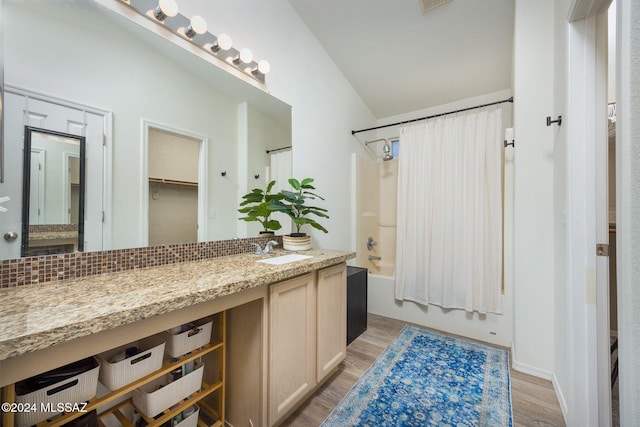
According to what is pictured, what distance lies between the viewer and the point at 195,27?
4.59 feet

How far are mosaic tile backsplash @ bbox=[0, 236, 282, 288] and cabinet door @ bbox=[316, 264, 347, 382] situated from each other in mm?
656

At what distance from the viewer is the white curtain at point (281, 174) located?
1.91 metres

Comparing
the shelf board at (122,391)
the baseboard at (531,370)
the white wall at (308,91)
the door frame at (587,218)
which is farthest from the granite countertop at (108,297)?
the baseboard at (531,370)

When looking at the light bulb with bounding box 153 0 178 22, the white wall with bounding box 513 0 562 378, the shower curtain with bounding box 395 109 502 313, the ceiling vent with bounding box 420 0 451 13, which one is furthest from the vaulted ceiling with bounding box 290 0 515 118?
the light bulb with bounding box 153 0 178 22

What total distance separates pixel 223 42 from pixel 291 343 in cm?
178

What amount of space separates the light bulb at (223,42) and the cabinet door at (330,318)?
1479mm

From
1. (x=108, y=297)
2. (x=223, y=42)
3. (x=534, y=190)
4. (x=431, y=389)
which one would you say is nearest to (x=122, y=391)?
(x=108, y=297)

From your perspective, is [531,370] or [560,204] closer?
[560,204]

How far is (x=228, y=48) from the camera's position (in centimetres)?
157

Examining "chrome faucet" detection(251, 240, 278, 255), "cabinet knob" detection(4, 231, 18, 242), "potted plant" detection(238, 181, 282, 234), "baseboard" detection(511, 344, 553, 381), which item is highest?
"potted plant" detection(238, 181, 282, 234)

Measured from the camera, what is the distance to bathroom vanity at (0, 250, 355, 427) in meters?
0.62

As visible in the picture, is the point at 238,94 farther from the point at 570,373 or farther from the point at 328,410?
the point at 570,373

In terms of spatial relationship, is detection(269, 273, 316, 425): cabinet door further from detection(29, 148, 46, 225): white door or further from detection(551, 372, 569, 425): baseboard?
detection(551, 372, 569, 425): baseboard

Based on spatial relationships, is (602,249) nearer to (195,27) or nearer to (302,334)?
(302,334)
